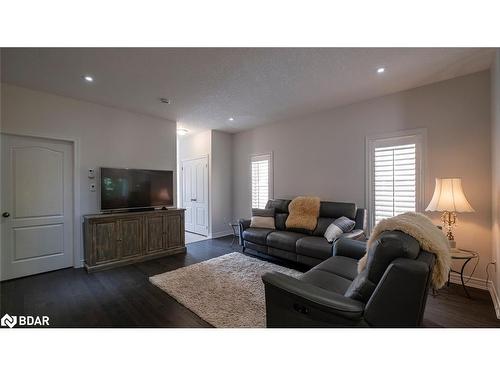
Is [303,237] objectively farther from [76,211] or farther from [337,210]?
[76,211]

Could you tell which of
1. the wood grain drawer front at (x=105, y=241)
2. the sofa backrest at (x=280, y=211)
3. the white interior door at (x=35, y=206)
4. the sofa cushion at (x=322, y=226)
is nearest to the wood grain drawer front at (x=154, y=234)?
the wood grain drawer front at (x=105, y=241)

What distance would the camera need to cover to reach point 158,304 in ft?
7.27

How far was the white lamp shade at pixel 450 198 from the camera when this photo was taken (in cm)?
230

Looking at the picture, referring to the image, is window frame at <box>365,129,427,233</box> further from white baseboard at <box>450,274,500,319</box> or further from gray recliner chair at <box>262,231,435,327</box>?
gray recliner chair at <box>262,231,435,327</box>

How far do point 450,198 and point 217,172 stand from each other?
434 cm

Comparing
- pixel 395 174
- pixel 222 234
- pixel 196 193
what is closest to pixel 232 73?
pixel 395 174

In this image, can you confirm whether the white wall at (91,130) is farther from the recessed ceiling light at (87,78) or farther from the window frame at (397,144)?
the window frame at (397,144)

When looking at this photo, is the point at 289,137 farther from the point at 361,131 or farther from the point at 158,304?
the point at 158,304

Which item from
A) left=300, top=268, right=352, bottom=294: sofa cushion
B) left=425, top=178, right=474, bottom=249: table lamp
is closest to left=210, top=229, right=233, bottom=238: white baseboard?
left=300, top=268, right=352, bottom=294: sofa cushion

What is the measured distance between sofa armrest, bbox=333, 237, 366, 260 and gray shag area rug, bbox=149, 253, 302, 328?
825 mm

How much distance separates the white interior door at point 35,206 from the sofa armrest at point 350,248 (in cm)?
400

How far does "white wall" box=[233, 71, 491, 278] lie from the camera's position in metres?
2.54
